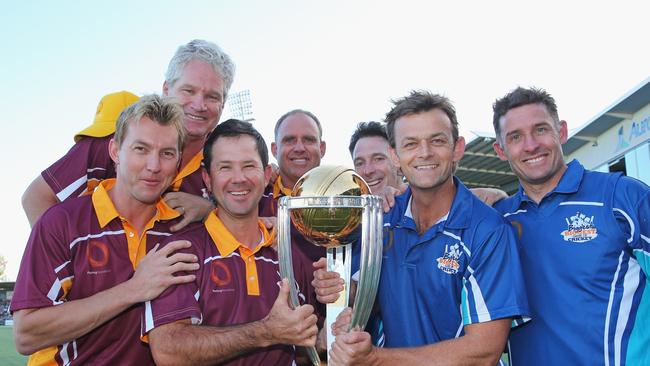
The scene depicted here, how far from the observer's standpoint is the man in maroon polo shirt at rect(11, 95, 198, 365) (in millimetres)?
2570

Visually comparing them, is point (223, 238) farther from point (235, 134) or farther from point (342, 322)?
point (342, 322)

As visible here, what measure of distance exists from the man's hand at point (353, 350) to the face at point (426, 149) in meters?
0.84

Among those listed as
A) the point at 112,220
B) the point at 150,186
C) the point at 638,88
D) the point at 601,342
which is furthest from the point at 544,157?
the point at 638,88

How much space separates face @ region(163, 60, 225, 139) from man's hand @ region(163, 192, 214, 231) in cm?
54

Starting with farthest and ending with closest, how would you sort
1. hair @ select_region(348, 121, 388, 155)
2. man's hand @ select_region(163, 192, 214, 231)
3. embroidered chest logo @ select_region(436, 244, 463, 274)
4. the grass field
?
the grass field
hair @ select_region(348, 121, 388, 155)
man's hand @ select_region(163, 192, 214, 231)
embroidered chest logo @ select_region(436, 244, 463, 274)

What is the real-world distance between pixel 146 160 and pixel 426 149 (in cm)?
139

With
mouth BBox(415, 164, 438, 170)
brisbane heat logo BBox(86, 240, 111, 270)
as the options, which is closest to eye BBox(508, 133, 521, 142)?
mouth BBox(415, 164, 438, 170)

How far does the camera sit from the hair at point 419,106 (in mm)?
2778

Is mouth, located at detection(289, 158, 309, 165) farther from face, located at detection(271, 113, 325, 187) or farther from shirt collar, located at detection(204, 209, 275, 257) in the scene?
shirt collar, located at detection(204, 209, 275, 257)

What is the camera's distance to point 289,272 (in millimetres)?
2340

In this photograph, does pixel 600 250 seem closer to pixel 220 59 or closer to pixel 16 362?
pixel 220 59

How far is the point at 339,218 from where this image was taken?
2301mm

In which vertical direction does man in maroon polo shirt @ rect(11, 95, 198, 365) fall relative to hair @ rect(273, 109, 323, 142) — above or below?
below

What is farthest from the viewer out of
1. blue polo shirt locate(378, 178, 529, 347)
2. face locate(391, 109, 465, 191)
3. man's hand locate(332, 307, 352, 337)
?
face locate(391, 109, 465, 191)
